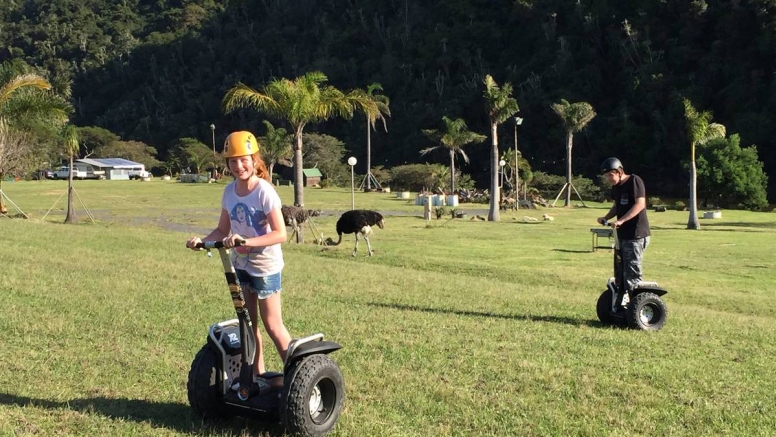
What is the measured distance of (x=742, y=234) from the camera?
31.0 metres

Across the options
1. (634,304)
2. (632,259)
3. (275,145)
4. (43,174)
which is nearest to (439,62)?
(275,145)

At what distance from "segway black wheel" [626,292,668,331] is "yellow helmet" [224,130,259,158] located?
19.3 feet

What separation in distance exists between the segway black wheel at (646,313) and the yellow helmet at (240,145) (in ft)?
19.3

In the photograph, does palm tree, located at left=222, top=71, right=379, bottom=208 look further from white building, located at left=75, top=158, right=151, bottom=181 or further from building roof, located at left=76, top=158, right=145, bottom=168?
building roof, located at left=76, top=158, right=145, bottom=168

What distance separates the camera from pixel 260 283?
15.8 feet

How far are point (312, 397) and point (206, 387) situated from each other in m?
0.71

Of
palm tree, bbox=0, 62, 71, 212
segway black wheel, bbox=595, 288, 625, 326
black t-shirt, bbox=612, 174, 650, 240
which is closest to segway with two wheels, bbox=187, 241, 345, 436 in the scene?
black t-shirt, bbox=612, 174, 650, 240

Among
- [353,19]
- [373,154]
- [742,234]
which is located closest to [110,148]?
[373,154]

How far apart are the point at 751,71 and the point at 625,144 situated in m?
14.8

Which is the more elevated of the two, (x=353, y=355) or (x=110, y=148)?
(x=110, y=148)

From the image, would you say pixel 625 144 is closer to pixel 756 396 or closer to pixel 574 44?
pixel 574 44

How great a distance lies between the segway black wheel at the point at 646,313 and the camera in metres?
9.05

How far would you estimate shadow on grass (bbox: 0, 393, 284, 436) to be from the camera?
4.92 meters

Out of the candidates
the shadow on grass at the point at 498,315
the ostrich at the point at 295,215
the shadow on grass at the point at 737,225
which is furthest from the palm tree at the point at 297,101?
the shadow on grass at the point at 737,225
